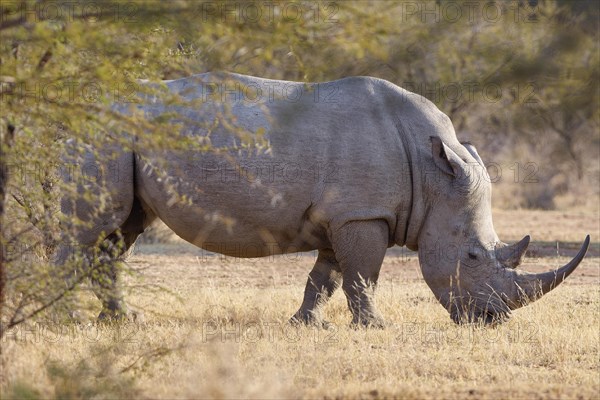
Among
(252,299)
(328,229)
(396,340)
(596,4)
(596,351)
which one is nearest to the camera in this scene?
(596,4)

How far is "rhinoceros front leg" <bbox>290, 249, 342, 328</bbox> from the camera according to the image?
29.9ft

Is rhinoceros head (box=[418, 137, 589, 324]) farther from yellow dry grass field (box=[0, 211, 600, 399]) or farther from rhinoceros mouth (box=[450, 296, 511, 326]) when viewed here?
yellow dry grass field (box=[0, 211, 600, 399])

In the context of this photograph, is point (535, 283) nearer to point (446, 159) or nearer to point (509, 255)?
point (509, 255)

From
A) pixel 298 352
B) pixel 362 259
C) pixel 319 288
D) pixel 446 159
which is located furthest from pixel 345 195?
pixel 298 352

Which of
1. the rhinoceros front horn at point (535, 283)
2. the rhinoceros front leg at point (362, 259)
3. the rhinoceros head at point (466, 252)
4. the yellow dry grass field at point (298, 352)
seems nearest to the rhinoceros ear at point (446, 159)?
the rhinoceros head at point (466, 252)

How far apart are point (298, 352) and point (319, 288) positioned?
1923 mm

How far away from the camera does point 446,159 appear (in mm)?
8781

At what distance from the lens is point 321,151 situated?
28.6ft

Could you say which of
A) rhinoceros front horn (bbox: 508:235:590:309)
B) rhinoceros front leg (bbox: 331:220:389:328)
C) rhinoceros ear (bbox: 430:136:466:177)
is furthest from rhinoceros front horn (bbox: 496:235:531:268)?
rhinoceros front leg (bbox: 331:220:389:328)

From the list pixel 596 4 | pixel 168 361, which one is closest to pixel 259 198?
pixel 168 361

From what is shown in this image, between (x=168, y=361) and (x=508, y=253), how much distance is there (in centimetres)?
334

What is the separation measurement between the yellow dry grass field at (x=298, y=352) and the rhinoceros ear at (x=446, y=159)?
132 centimetres

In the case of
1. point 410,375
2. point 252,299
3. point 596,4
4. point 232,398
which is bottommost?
point 252,299

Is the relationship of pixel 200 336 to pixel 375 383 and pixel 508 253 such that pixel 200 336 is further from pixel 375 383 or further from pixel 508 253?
pixel 508 253
